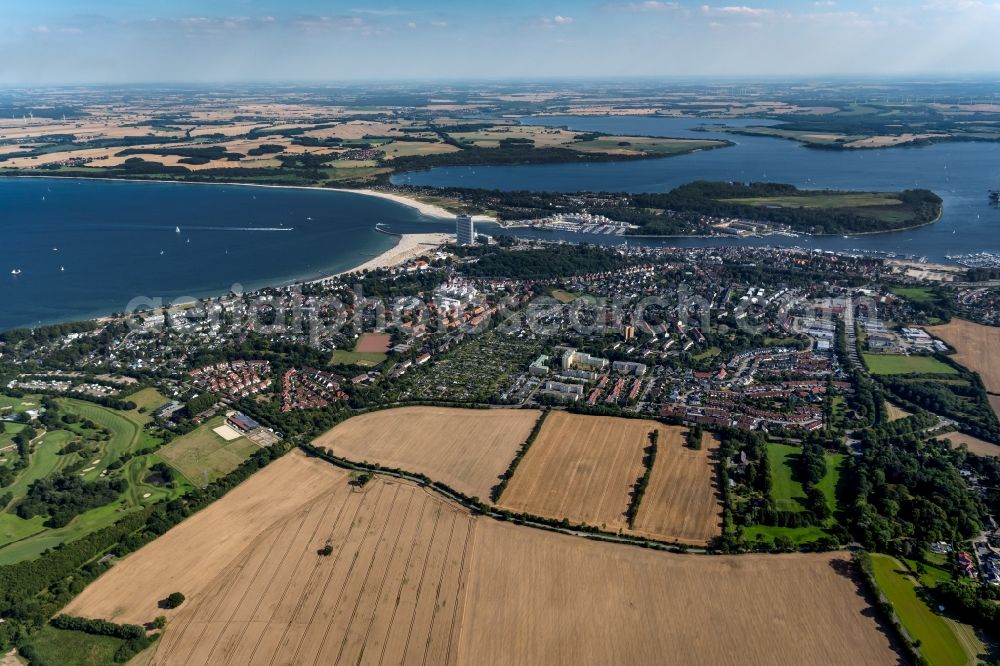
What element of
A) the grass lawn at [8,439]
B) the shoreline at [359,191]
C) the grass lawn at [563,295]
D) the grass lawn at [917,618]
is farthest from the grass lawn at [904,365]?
the shoreline at [359,191]

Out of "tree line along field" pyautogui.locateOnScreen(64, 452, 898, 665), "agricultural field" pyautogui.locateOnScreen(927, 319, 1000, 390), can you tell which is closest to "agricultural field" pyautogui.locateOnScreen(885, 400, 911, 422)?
"agricultural field" pyautogui.locateOnScreen(927, 319, 1000, 390)

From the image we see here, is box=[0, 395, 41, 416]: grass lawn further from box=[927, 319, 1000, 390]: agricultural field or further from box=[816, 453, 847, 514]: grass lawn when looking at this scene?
box=[927, 319, 1000, 390]: agricultural field

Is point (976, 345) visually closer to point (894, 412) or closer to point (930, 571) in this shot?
point (894, 412)

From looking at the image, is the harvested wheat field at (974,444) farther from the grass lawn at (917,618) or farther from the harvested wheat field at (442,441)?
the harvested wheat field at (442,441)

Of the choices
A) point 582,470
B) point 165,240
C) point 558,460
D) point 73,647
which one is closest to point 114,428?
point 73,647

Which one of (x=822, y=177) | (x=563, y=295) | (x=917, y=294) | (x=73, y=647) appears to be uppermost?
(x=822, y=177)

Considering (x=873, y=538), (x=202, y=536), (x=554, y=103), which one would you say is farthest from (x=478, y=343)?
(x=554, y=103)

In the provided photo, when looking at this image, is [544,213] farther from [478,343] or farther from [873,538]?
[873,538]

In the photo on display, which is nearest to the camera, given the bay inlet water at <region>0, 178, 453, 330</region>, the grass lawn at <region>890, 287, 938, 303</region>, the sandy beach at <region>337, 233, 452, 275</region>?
the grass lawn at <region>890, 287, 938, 303</region>
